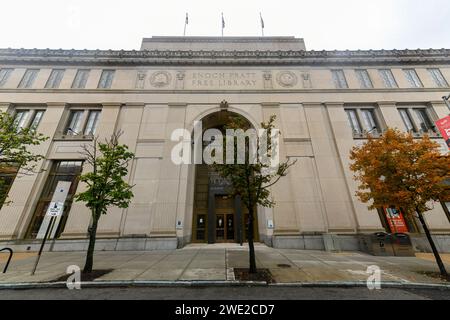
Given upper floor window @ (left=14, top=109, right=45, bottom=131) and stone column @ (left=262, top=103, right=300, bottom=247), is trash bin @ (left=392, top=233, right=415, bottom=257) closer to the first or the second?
stone column @ (left=262, top=103, right=300, bottom=247)

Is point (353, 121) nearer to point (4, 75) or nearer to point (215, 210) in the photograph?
point (215, 210)

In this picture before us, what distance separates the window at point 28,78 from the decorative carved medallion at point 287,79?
2620 cm

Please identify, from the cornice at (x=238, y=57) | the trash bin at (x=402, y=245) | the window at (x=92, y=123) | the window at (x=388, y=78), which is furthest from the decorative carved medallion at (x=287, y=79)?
the window at (x=92, y=123)

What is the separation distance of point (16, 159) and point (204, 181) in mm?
13543

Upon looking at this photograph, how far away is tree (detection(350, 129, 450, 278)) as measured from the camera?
8.53m

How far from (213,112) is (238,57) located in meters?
7.74

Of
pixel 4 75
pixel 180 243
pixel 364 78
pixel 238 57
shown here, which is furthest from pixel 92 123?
pixel 364 78

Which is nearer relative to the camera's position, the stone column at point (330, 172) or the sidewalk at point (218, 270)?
the sidewalk at point (218, 270)

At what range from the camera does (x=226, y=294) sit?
5906 millimetres

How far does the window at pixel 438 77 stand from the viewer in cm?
1941

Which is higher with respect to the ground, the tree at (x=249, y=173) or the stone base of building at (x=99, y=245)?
the tree at (x=249, y=173)

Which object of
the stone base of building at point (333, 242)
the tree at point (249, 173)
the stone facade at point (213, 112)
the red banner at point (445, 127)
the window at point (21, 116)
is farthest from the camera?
the window at point (21, 116)

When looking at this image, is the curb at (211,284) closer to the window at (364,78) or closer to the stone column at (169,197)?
the stone column at (169,197)
